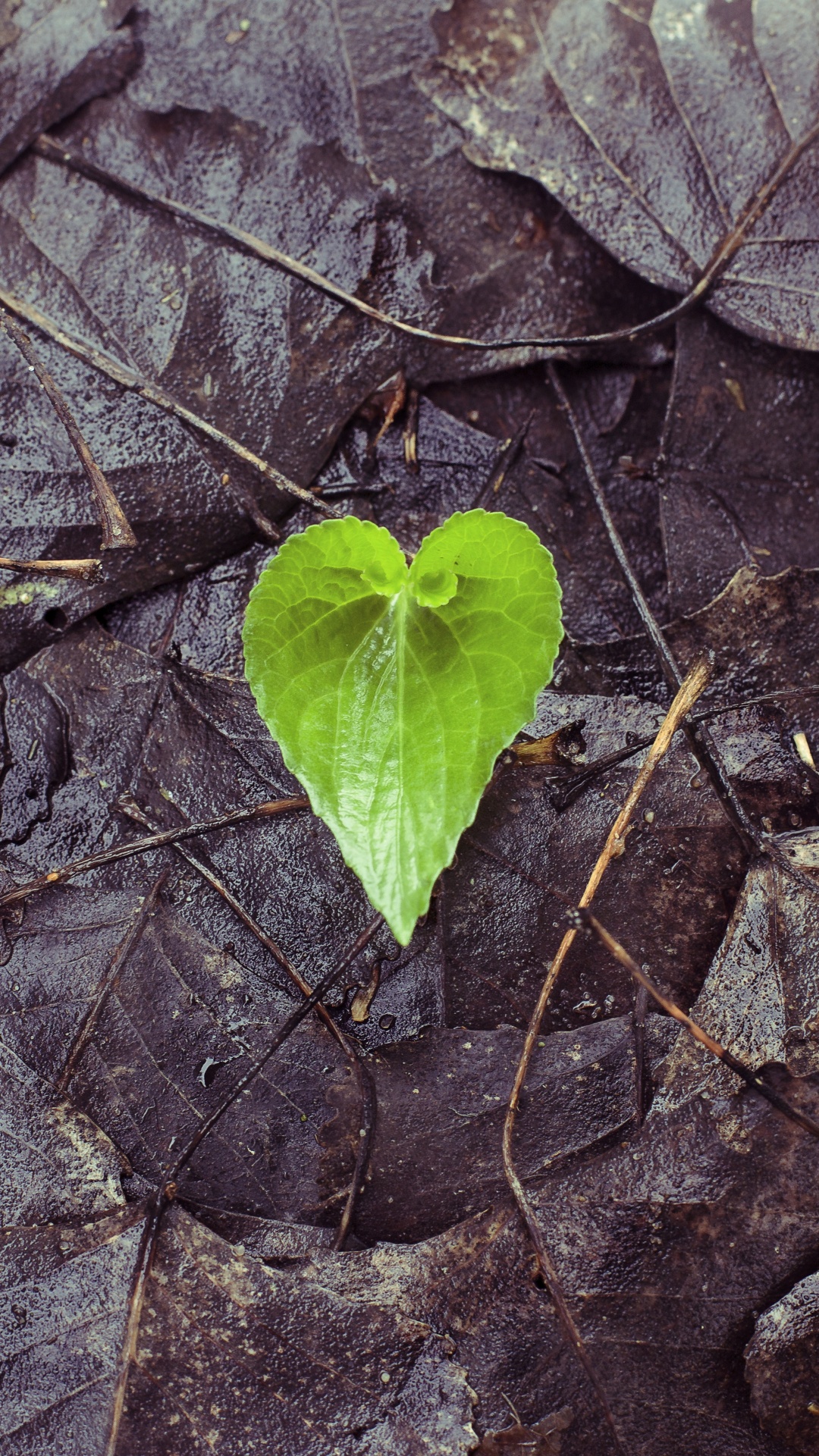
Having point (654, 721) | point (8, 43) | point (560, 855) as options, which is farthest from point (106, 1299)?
point (8, 43)

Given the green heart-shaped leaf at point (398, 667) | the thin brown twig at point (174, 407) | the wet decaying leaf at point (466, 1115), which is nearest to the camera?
the green heart-shaped leaf at point (398, 667)

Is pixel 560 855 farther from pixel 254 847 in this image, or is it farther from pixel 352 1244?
pixel 352 1244

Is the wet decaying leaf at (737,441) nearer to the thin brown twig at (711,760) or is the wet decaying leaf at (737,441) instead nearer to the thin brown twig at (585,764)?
the thin brown twig at (711,760)

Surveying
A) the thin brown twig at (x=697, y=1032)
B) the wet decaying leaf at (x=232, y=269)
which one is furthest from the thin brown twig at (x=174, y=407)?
the thin brown twig at (x=697, y=1032)

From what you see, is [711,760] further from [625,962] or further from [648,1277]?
[648,1277]

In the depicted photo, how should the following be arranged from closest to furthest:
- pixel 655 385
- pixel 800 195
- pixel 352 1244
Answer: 1. pixel 352 1244
2. pixel 800 195
3. pixel 655 385

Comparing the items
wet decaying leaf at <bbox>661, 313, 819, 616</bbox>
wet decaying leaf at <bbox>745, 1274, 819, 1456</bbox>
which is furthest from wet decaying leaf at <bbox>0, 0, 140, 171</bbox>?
wet decaying leaf at <bbox>745, 1274, 819, 1456</bbox>

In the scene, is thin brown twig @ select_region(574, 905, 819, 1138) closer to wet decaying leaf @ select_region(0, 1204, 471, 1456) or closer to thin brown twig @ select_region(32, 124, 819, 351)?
wet decaying leaf @ select_region(0, 1204, 471, 1456)

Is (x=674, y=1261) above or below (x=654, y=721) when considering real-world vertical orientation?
below
